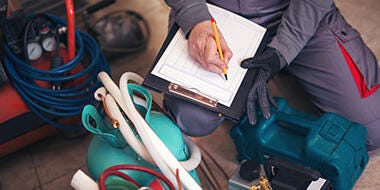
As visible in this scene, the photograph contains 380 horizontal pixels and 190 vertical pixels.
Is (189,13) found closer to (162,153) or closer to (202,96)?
(202,96)

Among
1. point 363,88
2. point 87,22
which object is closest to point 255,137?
point 363,88

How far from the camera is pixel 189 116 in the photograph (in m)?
1.35

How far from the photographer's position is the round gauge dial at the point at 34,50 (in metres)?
1.50

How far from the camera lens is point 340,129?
4.41ft

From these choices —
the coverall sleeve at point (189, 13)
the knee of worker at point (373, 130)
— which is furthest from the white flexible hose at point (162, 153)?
the knee of worker at point (373, 130)

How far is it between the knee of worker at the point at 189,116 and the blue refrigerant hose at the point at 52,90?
0.32m

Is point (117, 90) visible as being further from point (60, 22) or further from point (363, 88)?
point (363, 88)

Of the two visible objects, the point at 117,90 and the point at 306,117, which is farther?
the point at 306,117

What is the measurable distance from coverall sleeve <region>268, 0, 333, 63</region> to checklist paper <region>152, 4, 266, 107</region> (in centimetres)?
6

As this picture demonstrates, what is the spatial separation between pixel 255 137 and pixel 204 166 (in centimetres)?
23

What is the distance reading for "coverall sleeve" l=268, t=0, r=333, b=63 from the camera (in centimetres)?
138

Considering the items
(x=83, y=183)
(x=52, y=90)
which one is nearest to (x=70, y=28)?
(x=52, y=90)

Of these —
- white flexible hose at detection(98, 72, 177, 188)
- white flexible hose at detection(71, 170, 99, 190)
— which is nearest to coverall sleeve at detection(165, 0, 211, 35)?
white flexible hose at detection(98, 72, 177, 188)

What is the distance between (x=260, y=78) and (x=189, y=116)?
0.75 feet
